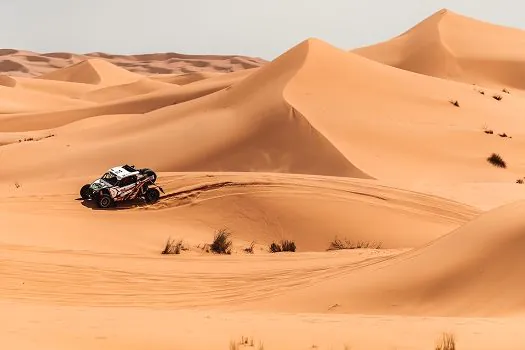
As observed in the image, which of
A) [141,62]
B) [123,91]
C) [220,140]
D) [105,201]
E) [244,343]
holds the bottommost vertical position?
[244,343]

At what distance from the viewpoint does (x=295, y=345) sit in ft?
20.4

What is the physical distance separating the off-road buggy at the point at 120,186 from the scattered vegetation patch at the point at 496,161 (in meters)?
11.5

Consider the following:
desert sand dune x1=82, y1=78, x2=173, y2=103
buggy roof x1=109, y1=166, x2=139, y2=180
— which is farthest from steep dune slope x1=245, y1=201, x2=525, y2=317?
desert sand dune x1=82, y1=78, x2=173, y2=103

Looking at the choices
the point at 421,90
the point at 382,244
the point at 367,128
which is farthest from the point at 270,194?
the point at 421,90

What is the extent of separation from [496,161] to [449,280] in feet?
47.9

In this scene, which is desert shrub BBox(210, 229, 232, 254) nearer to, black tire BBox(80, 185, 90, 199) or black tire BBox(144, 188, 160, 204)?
black tire BBox(144, 188, 160, 204)

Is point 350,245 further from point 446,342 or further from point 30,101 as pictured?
point 30,101

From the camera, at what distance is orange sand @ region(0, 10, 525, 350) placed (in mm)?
6945

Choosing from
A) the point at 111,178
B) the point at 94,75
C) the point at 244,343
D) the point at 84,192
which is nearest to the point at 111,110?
the point at 84,192

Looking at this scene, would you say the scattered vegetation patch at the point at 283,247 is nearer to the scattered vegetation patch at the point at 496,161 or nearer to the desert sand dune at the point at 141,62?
the scattered vegetation patch at the point at 496,161

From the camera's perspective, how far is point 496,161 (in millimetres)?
22297

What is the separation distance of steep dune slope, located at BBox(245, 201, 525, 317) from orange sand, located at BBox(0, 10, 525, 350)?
0.03 metres

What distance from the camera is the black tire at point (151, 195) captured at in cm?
1540

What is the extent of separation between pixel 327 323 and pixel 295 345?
2.97ft
